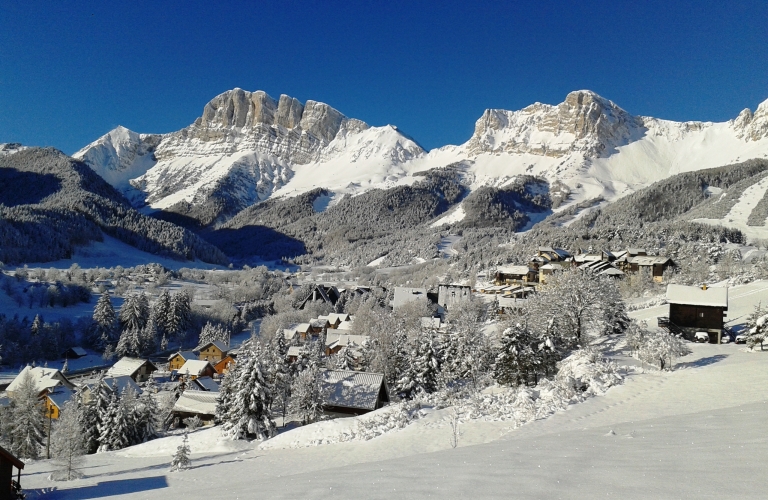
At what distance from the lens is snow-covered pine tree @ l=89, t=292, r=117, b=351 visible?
81.2 meters

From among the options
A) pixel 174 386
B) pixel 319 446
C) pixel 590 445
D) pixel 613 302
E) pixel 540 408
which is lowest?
pixel 174 386

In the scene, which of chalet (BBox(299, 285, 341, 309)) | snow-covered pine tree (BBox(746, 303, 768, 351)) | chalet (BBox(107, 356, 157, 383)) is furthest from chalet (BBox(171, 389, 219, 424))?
chalet (BBox(299, 285, 341, 309))

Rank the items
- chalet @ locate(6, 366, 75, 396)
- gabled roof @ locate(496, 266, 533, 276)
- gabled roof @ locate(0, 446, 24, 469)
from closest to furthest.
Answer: gabled roof @ locate(0, 446, 24, 469), chalet @ locate(6, 366, 75, 396), gabled roof @ locate(496, 266, 533, 276)

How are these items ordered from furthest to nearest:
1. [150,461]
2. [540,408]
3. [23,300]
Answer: [23,300]
[150,461]
[540,408]

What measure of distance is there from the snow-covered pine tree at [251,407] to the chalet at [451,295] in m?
50.9

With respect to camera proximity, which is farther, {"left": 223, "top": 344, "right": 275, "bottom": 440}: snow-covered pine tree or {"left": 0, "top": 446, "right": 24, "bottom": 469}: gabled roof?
{"left": 223, "top": 344, "right": 275, "bottom": 440}: snow-covered pine tree

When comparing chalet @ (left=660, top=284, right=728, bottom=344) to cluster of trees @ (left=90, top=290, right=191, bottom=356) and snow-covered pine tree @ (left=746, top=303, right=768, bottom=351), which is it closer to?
snow-covered pine tree @ (left=746, top=303, right=768, bottom=351)

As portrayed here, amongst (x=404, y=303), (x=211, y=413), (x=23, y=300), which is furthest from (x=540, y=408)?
(x=23, y=300)

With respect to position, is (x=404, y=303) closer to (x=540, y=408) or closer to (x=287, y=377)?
(x=287, y=377)

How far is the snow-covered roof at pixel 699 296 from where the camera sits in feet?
114

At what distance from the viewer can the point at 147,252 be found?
17925 centimetres

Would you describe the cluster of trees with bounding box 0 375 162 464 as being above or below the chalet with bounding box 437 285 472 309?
below

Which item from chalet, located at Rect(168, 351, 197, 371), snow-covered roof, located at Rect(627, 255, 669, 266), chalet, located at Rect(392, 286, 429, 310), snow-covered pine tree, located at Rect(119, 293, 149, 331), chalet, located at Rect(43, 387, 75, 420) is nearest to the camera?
chalet, located at Rect(43, 387, 75, 420)

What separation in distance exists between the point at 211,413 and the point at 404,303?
42.1 m
